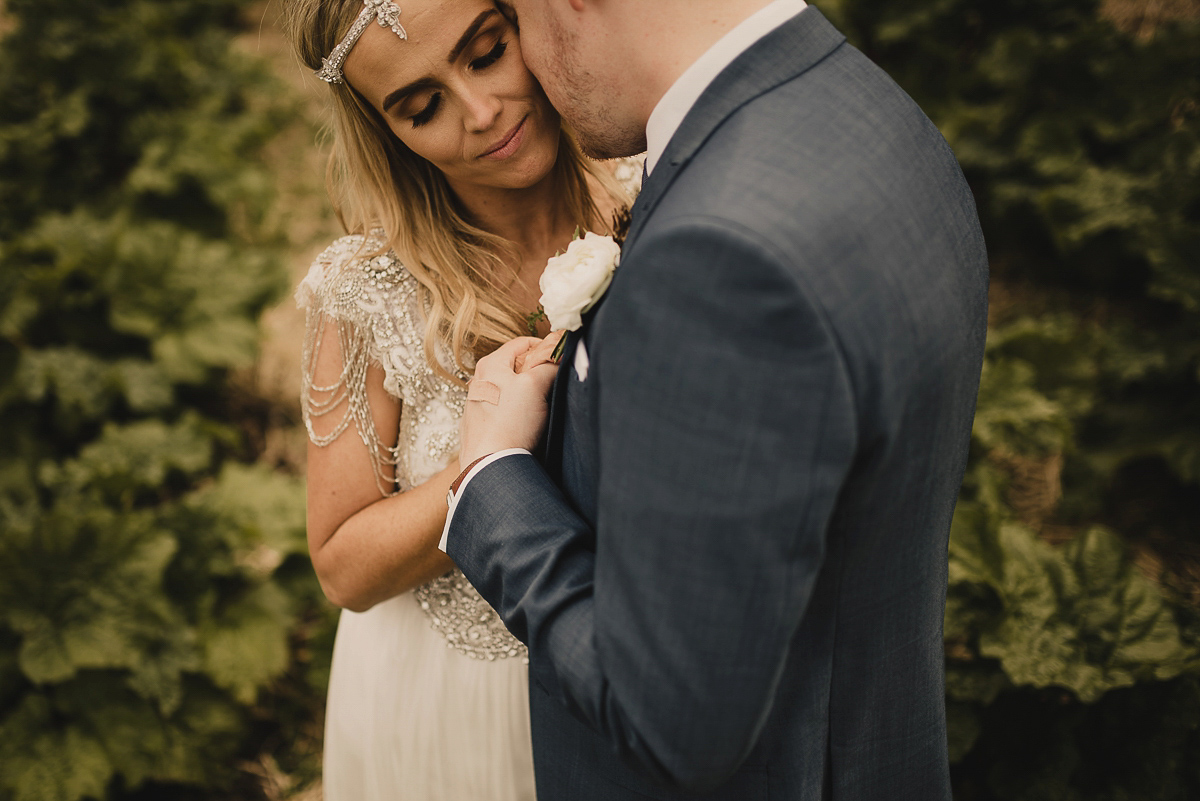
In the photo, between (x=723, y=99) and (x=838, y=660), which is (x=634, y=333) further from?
(x=838, y=660)

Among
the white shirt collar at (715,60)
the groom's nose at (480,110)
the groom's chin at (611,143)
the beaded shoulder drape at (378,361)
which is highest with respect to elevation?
the white shirt collar at (715,60)

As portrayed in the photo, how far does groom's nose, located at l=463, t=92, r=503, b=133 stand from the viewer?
56.9 inches

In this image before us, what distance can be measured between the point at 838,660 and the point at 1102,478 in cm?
278

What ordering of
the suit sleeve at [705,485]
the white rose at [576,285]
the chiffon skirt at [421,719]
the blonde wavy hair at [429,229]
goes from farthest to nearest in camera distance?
the chiffon skirt at [421,719]
the blonde wavy hair at [429,229]
the white rose at [576,285]
the suit sleeve at [705,485]

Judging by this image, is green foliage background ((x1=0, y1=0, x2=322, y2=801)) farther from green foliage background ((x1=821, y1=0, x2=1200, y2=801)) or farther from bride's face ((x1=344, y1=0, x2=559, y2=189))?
green foliage background ((x1=821, y1=0, x2=1200, y2=801))

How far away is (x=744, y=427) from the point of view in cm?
84

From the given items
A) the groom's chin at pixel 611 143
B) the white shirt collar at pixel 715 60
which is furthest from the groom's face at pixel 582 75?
the white shirt collar at pixel 715 60

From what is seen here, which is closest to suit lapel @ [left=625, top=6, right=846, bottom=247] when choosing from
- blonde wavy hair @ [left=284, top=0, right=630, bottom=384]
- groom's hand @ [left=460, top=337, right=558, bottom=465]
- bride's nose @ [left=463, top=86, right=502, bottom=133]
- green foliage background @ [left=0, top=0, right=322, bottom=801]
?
groom's hand @ [left=460, top=337, right=558, bottom=465]

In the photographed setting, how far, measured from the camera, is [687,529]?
871mm

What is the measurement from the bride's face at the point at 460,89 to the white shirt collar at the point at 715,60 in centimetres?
49

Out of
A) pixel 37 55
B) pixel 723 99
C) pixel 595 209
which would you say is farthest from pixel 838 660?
pixel 37 55

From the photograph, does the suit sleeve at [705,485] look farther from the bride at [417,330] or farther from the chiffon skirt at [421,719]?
the chiffon skirt at [421,719]

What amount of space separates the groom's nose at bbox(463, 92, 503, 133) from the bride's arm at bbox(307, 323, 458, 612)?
512mm

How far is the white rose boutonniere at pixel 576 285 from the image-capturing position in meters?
1.13
